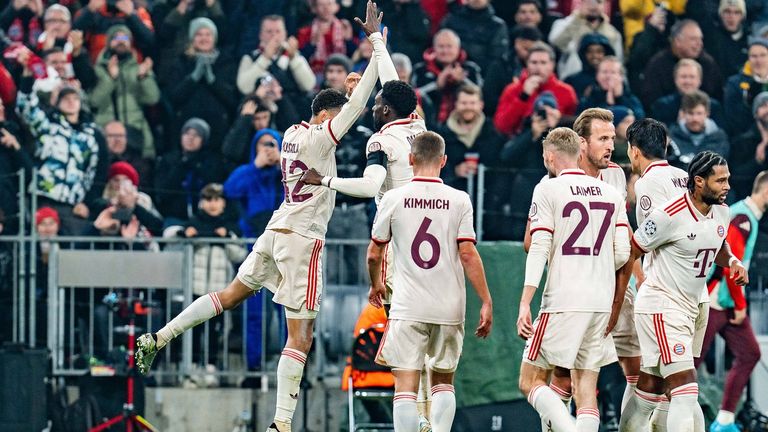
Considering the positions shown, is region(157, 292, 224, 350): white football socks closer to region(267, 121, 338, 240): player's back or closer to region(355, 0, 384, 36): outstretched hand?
region(267, 121, 338, 240): player's back

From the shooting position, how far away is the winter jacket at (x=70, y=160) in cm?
1739

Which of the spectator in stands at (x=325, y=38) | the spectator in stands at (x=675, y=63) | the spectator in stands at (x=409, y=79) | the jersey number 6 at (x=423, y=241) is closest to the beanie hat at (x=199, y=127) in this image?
the spectator in stands at (x=325, y=38)

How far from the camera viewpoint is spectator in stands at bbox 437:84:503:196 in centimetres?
1745

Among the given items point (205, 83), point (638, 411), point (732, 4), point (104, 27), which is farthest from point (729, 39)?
point (638, 411)

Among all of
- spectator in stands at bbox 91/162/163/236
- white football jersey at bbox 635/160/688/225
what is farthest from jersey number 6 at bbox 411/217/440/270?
spectator in stands at bbox 91/162/163/236

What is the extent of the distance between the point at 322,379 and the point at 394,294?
5184 mm

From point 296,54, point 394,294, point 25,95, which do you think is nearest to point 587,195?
point 394,294

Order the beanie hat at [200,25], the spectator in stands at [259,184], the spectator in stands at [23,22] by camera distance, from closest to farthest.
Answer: the spectator in stands at [259,184] < the beanie hat at [200,25] < the spectator in stands at [23,22]

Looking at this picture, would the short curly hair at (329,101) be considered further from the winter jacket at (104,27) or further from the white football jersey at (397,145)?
the winter jacket at (104,27)

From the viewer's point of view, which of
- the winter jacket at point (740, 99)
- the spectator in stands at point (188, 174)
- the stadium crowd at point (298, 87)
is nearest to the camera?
the stadium crowd at point (298, 87)

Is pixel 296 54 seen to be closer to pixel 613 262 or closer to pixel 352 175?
pixel 352 175

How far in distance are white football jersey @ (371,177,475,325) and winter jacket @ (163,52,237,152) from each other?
23.3ft

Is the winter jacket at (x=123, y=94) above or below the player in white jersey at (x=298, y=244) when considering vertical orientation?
above

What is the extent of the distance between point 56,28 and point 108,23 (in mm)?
622
